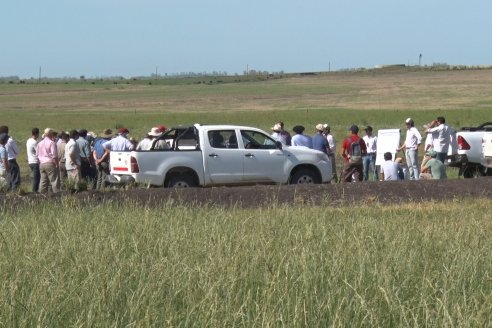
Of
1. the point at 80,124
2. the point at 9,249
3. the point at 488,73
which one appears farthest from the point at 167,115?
the point at 9,249

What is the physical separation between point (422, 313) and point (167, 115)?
74623mm

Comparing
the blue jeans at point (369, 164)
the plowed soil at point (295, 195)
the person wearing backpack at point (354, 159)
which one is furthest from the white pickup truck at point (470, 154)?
the plowed soil at point (295, 195)

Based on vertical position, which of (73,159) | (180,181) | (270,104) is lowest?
(270,104)

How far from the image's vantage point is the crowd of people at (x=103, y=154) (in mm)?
19672

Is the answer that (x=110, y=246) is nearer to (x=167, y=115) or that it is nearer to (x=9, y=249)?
(x=9, y=249)

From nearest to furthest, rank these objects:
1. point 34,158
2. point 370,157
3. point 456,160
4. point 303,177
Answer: point 303,177
point 34,158
point 456,160
point 370,157

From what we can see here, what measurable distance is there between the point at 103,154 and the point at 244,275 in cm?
1496

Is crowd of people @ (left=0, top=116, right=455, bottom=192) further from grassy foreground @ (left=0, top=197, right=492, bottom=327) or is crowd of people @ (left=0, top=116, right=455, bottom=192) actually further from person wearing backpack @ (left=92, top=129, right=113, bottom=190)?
grassy foreground @ (left=0, top=197, right=492, bottom=327)

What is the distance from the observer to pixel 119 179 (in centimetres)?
1912

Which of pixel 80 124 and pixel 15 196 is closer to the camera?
pixel 15 196

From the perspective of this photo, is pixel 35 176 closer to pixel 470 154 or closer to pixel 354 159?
pixel 354 159

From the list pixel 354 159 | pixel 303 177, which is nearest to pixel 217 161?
pixel 303 177

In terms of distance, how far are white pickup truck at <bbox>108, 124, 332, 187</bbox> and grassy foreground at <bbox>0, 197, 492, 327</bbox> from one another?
7972 millimetres

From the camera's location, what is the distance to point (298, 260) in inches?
297
